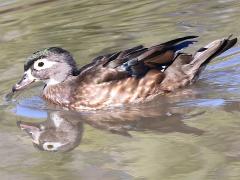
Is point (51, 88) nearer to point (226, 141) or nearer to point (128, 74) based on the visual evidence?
point (128, 74)

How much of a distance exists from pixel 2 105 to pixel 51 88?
1.98 feet

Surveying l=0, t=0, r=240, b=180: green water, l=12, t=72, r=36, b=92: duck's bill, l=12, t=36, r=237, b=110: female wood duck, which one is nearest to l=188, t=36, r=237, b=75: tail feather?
l=12, t=36, r=237, b=110: female wood duck

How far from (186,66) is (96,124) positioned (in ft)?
4.72

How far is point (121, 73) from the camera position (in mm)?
8805

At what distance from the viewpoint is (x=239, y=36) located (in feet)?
35.5

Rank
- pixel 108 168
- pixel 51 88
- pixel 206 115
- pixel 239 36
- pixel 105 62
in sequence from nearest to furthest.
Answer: pixel 108 168 < pixel 206 115 < pixel 105 62 < pixel 51 88 < pixel 239 36

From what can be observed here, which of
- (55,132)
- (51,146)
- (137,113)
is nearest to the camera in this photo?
(51,146)

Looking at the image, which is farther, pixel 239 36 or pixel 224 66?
pixel 239 36

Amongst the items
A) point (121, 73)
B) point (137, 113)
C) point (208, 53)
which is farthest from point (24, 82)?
point (208, 53)

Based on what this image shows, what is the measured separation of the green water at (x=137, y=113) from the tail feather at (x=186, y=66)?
0.45 feet

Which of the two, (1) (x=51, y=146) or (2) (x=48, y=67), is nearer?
(1) (x=51, y=146)

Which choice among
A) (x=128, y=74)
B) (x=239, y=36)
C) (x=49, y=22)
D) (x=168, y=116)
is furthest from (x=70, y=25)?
(x=168, y=116)

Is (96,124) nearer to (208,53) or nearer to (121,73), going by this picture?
(121,73)

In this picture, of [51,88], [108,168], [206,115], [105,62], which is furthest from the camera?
[51,88]
